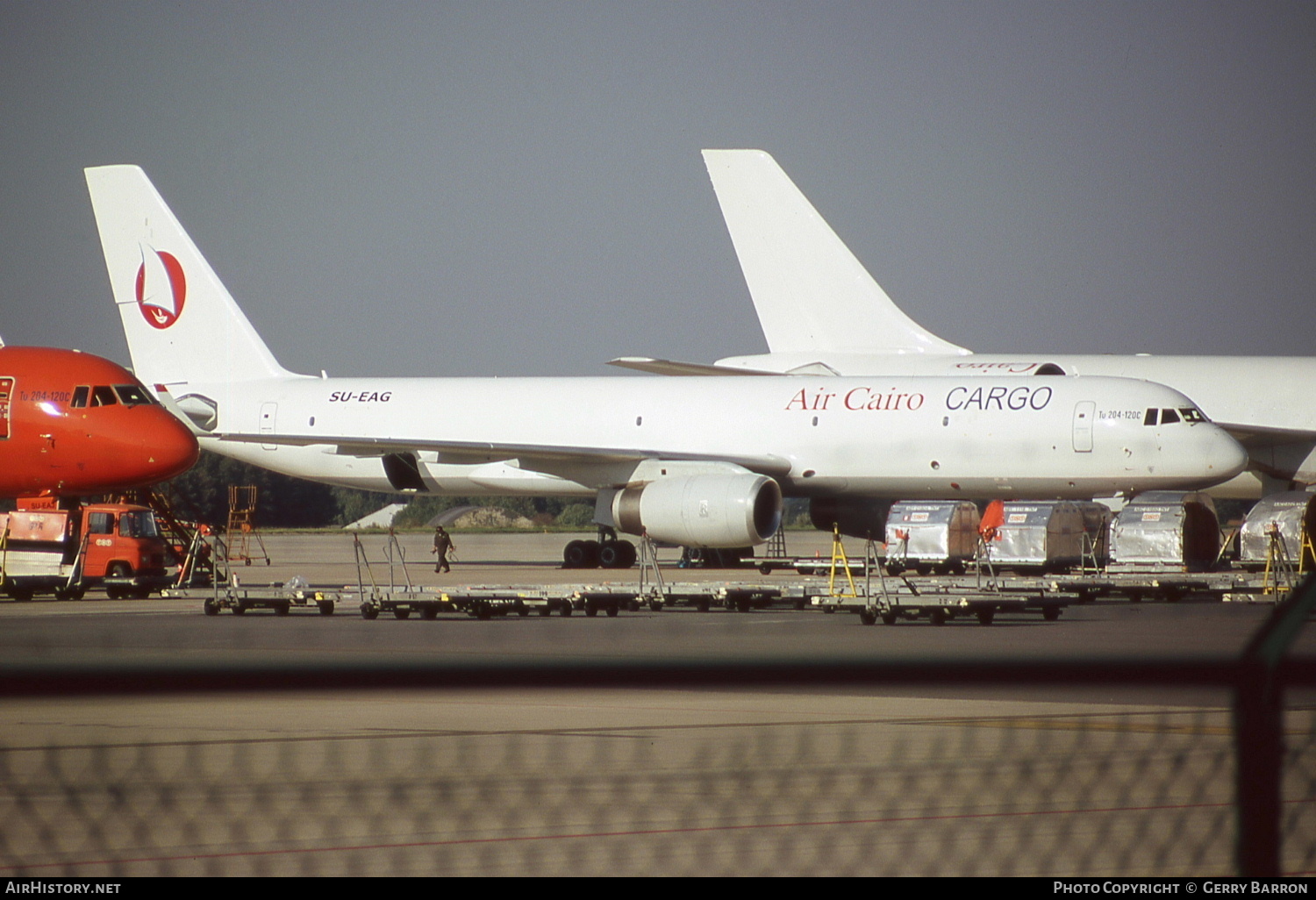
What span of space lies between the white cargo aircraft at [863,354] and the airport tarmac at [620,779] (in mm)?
18676

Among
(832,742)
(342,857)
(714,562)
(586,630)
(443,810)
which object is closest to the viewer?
(342,857)

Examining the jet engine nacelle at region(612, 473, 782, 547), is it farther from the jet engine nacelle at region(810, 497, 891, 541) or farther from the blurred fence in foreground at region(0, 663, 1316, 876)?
the blurred fence in foreground at region(0, 663, 1316, 876)

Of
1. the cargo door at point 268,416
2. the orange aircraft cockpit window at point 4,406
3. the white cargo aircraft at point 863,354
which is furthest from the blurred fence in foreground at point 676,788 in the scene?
the cargo door at point 268,416

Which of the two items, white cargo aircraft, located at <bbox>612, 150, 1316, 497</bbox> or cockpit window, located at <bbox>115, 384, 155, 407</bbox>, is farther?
white cargo aircraft, located at <bbox>612, 150, 1316, 497</bbox>

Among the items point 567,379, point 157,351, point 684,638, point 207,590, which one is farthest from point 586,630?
point 157,351

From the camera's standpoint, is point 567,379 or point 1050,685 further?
point 567,379

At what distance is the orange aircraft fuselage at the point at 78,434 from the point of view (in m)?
21.8

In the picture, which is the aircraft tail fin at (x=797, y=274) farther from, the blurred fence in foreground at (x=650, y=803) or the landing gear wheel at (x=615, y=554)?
the blurred fence in foreground at (x=650, y=803)

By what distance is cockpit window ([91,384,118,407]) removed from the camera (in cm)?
2198

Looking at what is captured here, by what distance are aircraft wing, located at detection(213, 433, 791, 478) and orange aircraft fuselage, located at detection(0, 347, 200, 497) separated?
783cm

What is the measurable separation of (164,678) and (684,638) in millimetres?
11619

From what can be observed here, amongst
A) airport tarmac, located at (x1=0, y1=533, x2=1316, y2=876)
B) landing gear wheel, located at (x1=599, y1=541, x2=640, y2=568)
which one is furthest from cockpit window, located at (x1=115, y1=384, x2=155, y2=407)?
airport tarmac, located at (x1=0, y1=533, x2=1316, y2=876)

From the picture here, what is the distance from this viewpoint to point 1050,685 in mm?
3008

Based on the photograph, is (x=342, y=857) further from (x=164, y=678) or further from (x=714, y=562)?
(x=714, y=562)
